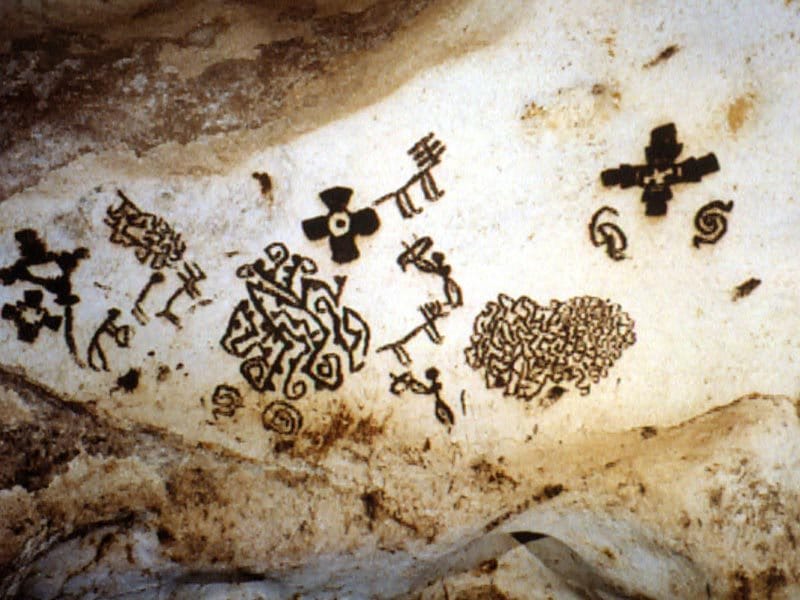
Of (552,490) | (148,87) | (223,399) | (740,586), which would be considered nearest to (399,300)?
(223,399)

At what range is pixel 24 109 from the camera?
1987mm

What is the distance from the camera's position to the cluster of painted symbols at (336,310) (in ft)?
6.74

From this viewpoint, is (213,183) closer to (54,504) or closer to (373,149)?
(373,149)

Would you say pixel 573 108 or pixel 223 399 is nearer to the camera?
pixel 573 108

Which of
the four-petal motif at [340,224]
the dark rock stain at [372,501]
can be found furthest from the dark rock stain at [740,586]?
the four-petal motif at [340,224]

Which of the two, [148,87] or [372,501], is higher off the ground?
[148,87]

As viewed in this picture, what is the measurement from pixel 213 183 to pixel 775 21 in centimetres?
180

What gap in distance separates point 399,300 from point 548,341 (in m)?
0.51

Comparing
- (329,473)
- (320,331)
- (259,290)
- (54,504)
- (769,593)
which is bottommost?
(769,593)

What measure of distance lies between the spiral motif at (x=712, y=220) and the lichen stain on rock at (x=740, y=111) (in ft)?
0.78

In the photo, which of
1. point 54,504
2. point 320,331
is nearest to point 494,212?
point 320,331

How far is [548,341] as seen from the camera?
7.07 ft

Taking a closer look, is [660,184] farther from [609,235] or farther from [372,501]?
[372,501]

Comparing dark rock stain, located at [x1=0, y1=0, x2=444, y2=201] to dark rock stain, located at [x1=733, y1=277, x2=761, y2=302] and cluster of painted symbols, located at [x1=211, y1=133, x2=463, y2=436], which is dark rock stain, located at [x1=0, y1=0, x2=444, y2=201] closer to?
Result: cluster of painted symbols, located at [x1=211, y1=133, x2=463, y2=436]
